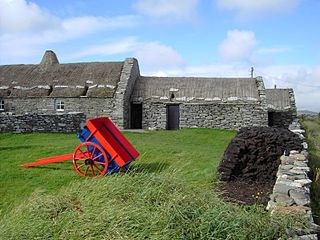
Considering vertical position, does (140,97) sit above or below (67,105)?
above

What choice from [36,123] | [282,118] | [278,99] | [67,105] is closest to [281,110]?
[282,118]

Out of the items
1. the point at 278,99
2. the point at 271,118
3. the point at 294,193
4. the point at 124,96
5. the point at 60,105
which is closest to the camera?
the point at 294,193

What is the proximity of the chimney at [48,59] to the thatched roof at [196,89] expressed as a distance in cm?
→ 732

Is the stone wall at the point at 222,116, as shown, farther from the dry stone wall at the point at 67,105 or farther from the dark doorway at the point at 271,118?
the dry stone wall at the point at 67,105

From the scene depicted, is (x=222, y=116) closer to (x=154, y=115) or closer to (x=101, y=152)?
(x=154, y=115)

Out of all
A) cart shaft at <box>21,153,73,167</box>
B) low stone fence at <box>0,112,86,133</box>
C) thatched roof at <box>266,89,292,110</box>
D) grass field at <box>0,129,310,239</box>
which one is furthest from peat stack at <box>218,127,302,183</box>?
thatched roof at <box>266,89,292,110</box>

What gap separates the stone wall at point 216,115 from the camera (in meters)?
26.3

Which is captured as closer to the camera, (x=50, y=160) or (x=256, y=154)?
(x=256, y=154)

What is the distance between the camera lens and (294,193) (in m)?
6.01

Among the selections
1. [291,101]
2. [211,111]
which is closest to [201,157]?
[211,111]

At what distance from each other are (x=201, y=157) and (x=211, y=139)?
7.74 metres

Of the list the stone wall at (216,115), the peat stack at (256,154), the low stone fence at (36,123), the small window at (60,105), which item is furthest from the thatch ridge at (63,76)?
the peat stack at (256,154)

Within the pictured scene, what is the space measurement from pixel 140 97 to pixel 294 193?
72.6ft

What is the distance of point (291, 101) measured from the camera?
92.8 ft
